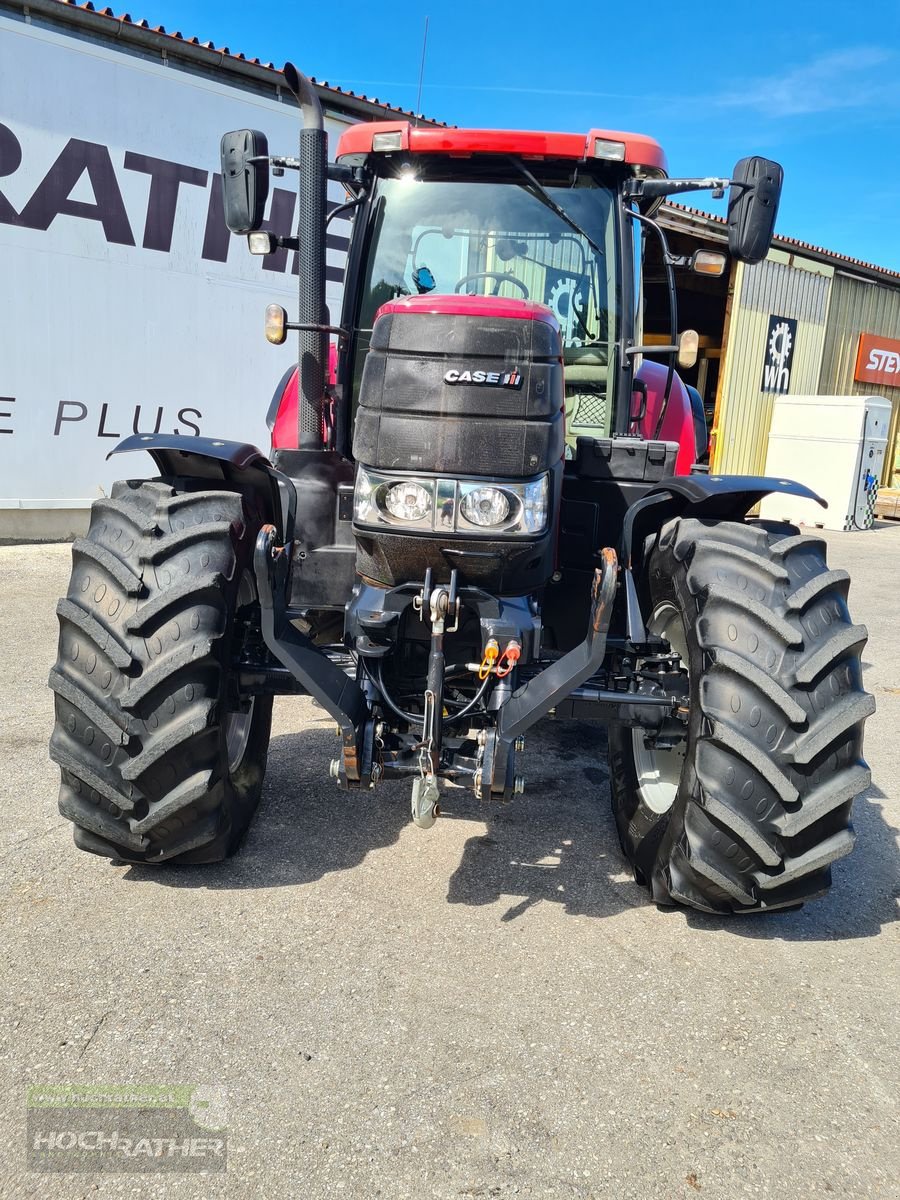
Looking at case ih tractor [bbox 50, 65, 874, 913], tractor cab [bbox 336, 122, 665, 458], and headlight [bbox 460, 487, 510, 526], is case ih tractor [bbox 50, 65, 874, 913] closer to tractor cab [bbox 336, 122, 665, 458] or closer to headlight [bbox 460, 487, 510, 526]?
headlight [bbox 460, 487, 510, 526]

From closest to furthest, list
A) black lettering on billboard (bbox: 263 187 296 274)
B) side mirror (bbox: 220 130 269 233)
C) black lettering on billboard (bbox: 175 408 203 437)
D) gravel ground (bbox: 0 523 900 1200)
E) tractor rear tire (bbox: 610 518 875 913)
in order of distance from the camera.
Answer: gravel ground (bbox: 0 523 900 1200) → tractor rear tire (bbox: 610 518 875 913) → side mirror (bbox: 220 130 269 233) → black lettering on billboard (bbox: 175 408 203 437) → black lettering on billboard (bbox: 263 187 296 274)

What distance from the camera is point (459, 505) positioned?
262 centimetres

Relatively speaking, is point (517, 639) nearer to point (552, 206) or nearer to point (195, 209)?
point (552, 206)

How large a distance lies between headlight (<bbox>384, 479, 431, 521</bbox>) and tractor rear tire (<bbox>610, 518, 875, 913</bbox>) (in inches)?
31.5

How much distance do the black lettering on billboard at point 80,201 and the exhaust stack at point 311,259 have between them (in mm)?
5591

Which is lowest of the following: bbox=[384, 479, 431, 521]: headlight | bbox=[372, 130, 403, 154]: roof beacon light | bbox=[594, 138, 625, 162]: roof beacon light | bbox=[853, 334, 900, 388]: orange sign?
bbox=[384, 479, 431, 521]: headlight

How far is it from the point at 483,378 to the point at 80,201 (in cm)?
707

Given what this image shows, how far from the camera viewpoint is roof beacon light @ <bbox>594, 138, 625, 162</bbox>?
3.38 metres

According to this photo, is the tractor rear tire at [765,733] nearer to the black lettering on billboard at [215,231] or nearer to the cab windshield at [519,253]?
the cab windshield at [519,253]

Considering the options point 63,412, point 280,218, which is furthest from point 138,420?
point 280,218

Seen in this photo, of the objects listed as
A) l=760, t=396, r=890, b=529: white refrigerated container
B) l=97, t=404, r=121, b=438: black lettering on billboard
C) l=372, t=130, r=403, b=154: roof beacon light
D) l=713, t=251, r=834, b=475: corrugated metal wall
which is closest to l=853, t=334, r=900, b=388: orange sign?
l=713, t=251, r=834, b=475: corrugated metal wall

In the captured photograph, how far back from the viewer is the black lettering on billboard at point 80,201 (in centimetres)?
799

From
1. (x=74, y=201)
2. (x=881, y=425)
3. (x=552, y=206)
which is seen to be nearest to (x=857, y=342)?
(x=881, y=425)

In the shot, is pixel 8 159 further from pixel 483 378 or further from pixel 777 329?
pixel 777 329
